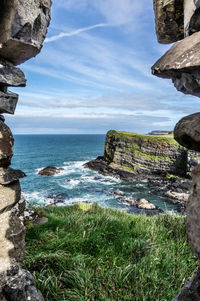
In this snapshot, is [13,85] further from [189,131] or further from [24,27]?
[189,131]

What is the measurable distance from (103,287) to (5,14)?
22.3 ft

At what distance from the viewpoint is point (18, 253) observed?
4258 millimetres

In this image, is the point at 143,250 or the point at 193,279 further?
the point at 143,250

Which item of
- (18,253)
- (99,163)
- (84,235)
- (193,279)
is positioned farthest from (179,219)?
(99,163)

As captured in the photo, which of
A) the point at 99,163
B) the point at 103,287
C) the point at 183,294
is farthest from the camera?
the point at 99,163

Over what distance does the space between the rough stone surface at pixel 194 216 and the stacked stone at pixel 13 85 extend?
3161 millimetres

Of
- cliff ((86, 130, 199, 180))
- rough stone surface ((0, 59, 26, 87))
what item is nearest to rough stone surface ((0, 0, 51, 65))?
rough stone surface ((0, 59, 26, 87))

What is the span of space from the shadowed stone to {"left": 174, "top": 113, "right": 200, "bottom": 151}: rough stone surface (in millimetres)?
4411

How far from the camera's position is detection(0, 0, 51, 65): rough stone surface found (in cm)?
433

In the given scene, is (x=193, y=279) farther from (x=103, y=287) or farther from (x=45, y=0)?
(x=45, y=0)

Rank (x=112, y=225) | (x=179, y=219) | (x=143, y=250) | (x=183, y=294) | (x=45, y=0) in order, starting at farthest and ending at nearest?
(x=179, y=219)
(x=112, y=225)
(x=143, y=250)
(x=45, y=0)
(x=183, y=294)

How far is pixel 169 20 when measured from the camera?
3.38m

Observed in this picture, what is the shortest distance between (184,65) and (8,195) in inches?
192

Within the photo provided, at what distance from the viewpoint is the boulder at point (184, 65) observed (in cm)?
206
